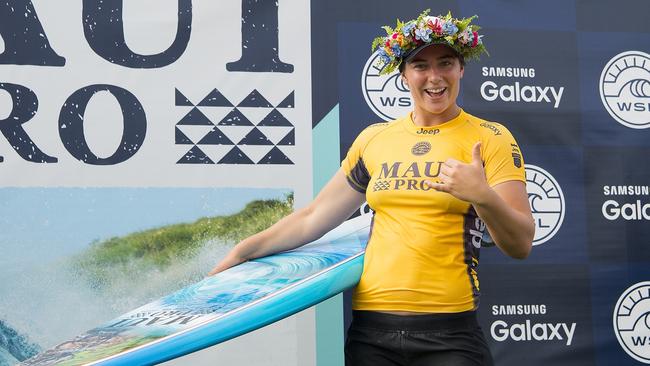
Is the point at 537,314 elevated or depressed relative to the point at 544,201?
depressed

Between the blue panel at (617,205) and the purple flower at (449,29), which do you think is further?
the blue panel at (617,205)

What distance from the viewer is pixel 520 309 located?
358 centimetres

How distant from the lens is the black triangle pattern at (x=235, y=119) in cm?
341

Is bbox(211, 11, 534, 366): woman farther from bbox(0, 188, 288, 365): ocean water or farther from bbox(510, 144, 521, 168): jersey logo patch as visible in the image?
bbox(0, 188, 288, 365): ocean water

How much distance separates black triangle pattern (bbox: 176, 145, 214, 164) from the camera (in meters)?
3.38

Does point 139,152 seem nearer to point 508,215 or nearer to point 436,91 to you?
point 436,91

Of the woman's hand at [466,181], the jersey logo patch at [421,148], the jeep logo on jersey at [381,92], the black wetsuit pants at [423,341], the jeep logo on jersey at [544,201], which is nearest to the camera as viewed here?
the woman's hand at [466,181]

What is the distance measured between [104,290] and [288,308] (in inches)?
53.9

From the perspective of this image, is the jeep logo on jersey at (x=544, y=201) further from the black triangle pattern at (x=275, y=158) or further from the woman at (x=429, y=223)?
the woman at (x=429, y=223)

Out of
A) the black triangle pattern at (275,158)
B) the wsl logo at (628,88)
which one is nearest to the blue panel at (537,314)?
the wsl logo at (628,88)

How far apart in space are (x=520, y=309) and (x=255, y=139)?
4.80ft

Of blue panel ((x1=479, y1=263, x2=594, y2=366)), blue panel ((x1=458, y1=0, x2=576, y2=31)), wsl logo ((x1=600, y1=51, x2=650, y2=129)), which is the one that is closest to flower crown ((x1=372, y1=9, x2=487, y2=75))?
blue panel ((x1=458, y1=0, x2=576, y2=31))

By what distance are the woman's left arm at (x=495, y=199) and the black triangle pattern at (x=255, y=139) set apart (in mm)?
1609

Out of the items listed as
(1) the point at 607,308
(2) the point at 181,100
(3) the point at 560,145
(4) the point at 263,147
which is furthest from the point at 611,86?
(2) the point at 181,100
